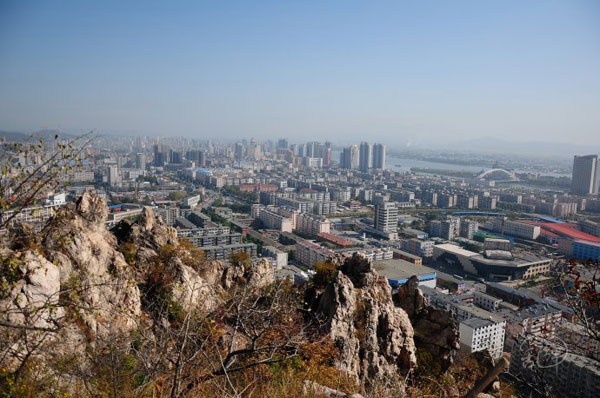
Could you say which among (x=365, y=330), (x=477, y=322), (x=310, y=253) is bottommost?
(x=310, y=253)

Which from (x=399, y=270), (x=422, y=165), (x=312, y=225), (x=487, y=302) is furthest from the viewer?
(x=422, y=165)

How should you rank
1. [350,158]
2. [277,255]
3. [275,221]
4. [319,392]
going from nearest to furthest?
[319,392]
[277,255]
[275,221]
[350,158]

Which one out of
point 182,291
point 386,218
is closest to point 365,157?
point 386,218

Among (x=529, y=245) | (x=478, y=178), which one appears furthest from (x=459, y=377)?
(x=478, y=178)

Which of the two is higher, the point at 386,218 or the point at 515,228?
the point at 386,218

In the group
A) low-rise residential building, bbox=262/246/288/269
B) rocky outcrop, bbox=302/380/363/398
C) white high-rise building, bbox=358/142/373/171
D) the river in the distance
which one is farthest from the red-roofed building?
the river in the distance

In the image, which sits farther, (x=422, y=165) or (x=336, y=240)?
(x=422, y=165)

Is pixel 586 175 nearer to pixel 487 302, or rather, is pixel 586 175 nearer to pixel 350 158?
pixel 350 158
